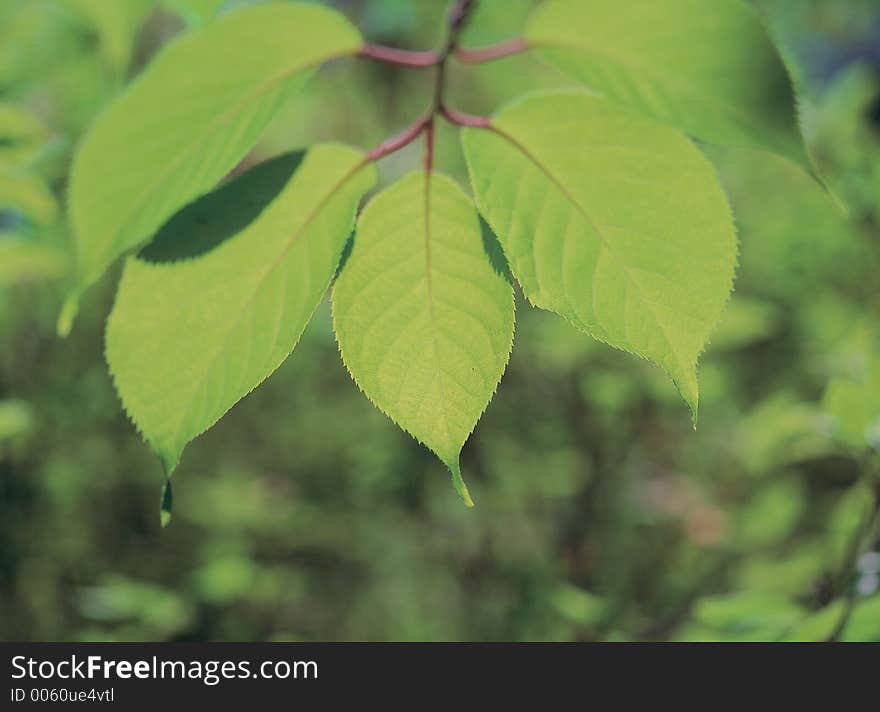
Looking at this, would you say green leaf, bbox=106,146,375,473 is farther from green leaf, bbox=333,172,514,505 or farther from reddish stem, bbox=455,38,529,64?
reddish stem, bbox=455,38,529,64

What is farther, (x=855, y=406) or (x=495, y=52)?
(x=855, y=406)

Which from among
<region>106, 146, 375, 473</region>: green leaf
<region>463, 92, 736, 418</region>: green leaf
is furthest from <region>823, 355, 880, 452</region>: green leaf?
<region>106, 146, 375, 473</region>: green leaf

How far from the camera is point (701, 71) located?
0.38 m

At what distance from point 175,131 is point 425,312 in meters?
0.16

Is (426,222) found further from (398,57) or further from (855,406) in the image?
(855,406)

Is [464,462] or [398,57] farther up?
[398,57]

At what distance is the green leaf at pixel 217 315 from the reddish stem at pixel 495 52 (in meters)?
0.14

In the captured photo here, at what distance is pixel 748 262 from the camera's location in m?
1.90

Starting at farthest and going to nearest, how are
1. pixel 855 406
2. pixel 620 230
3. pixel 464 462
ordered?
pixel 464 462 → pixel 855 406 → pixel 620 230

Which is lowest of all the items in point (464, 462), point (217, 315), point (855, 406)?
point (464, 462)

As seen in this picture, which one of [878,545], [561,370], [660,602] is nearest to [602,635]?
[878,545]

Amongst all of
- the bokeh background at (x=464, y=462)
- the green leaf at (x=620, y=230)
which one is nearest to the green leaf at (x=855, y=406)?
the bokeh background at (x=464, y=462)

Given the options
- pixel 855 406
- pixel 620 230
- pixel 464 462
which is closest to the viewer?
pixel 620 230

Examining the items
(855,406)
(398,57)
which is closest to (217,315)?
(398,57)
